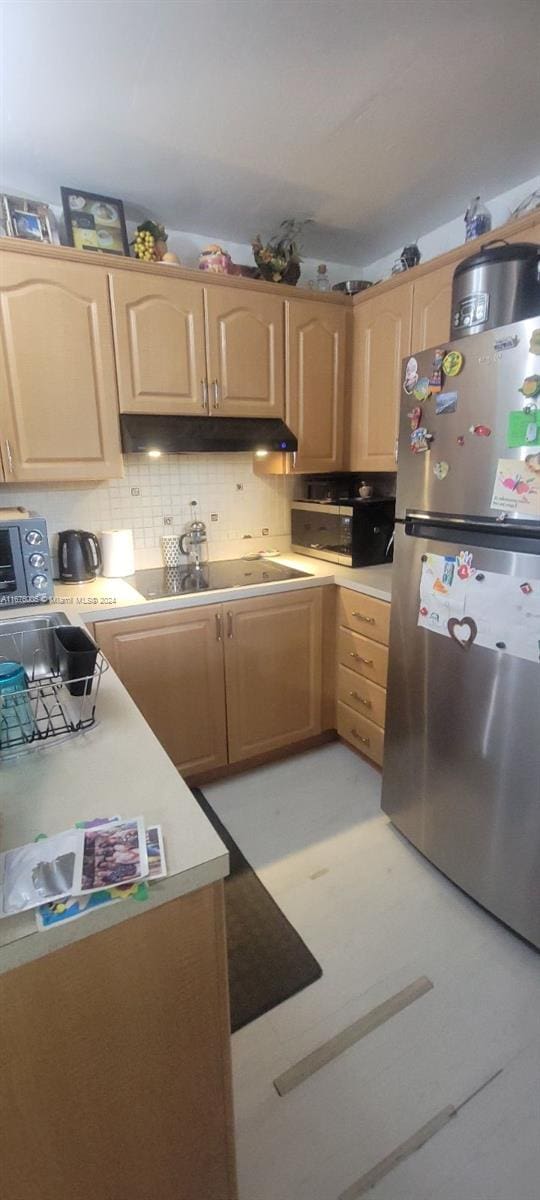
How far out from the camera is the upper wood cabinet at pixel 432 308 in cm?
183

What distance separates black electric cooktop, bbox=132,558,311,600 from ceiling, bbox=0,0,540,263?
56.9 inches

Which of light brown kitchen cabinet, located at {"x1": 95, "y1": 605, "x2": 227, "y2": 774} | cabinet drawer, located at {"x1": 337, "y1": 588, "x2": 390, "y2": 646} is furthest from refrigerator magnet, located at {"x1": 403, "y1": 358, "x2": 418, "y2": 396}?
light brown kitchen cabinet, located at {"x1": 95, "y1": 605, "x2": 227, "y2": 774}

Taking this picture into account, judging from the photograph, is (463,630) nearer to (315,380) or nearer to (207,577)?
(207,577)

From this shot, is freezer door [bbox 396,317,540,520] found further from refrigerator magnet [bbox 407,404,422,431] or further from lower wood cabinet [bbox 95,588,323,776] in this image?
lower wood cabinet [bbox 95,588,323,776]

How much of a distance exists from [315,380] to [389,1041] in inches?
91.3

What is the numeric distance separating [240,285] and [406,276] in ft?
2.16

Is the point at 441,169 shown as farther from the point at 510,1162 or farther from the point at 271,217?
the point at 510,1162

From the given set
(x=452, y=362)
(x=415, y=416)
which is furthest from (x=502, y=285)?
(x=415, y=416)

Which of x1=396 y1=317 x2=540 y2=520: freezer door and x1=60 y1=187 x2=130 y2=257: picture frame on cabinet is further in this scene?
x1=60 y1=187 x2=130 y2=257: picture frame on cabinet

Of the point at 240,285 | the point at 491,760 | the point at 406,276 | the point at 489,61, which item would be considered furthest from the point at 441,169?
the point at 491,760

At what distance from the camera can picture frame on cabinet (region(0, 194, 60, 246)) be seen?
170cm

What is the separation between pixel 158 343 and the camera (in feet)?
6.29

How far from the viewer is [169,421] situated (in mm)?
1979

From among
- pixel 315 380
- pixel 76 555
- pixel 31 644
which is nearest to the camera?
pixel 31 644
